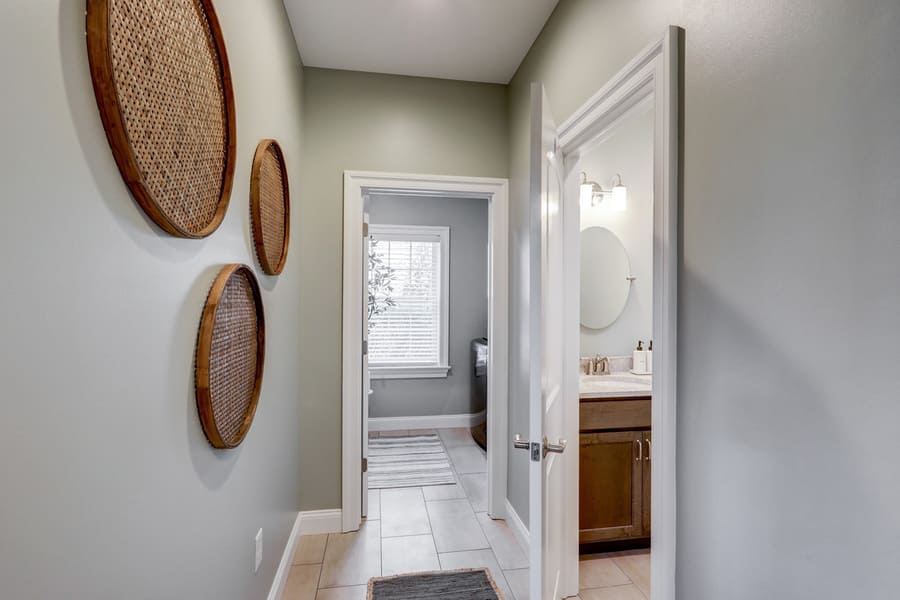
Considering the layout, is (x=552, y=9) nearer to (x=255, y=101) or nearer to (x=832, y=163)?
(x=255, y=101)

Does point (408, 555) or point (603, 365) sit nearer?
point (408, 555)

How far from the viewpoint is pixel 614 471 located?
239 cm

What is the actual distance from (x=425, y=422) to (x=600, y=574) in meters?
2.77

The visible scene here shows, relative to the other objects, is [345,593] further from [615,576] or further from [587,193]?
[587,193]

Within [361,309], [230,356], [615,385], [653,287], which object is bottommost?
[615,385]

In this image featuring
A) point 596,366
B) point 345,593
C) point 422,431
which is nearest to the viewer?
point 345,593

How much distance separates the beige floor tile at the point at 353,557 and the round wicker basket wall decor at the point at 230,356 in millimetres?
1178

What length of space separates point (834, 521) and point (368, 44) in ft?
8.69

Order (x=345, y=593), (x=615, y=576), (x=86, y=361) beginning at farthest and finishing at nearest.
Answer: (x=615, y=576) → (x=345, y=593) → (x=86, y=361)

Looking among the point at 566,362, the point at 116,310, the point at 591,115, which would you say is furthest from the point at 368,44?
the point at 116,310

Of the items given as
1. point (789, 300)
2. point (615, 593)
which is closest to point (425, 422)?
point (615, 593)

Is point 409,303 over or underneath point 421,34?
underneath

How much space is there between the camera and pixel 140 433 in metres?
0.88

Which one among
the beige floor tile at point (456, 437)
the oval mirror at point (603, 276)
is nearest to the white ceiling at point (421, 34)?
the oval mirror at point (603, 276)
